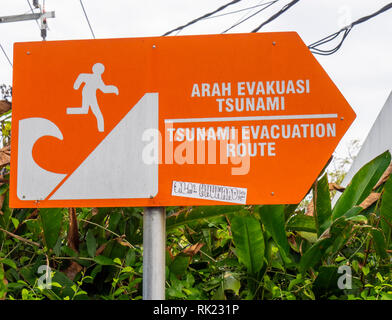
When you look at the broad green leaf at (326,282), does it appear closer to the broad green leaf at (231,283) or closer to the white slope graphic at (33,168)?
the broad green leaf at (231,283)

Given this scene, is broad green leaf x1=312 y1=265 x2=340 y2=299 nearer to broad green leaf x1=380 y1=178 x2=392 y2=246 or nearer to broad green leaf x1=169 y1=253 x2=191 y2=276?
broad green leaf x1=380 y1=178 x2=392 y2=246

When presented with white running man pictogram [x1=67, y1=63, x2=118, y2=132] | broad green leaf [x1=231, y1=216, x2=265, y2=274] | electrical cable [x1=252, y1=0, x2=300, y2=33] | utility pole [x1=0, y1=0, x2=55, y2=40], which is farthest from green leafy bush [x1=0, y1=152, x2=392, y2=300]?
utility pole [x1=0, y1=0, x2=55, y2=40]

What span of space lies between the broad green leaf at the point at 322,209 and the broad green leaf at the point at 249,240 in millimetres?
273

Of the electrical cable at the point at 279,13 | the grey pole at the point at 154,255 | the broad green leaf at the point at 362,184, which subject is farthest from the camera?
the electrical cable at the point at 279,13

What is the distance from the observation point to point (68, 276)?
71.2 inches

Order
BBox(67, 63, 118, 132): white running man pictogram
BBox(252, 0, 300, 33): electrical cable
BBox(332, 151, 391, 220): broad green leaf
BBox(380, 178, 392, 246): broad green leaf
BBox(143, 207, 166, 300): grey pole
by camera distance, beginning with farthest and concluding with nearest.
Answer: BBox(252, 0, 300, 33): electrical cable
BBox(332, 151, 391, 220): broad green leaf
BBox(380, 178, 392, 246): broad green leaf
BBox(67, 63, 118, 132): white running man pictogram
BBox(143, 207, 166, 300): grey pole

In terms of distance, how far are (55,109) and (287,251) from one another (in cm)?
92

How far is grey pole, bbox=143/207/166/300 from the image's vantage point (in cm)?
133

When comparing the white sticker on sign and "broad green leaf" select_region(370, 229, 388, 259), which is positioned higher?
the white sticker on sign

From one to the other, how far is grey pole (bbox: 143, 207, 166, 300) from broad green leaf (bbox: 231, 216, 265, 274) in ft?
1.12

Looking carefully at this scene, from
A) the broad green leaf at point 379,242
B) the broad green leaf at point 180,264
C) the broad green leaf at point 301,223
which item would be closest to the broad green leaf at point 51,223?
the broad green leaf at point 180,264

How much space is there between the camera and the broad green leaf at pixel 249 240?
1.62m

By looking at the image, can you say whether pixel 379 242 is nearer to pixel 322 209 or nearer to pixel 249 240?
pixel 322 209
